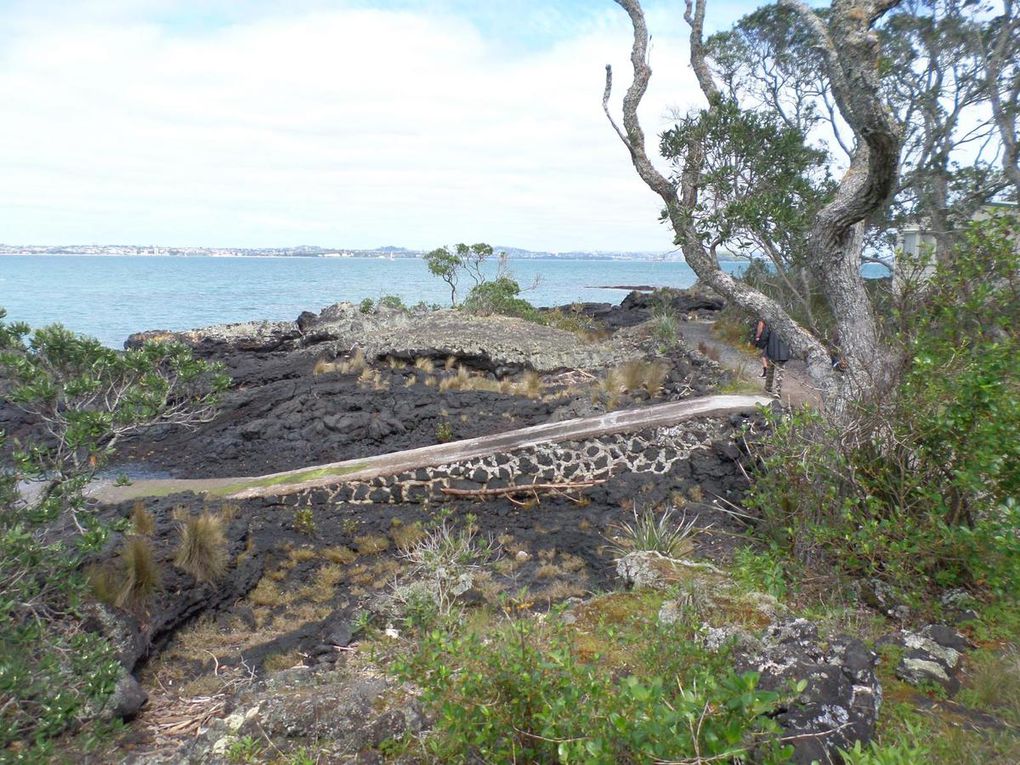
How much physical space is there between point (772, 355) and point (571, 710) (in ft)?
34.9

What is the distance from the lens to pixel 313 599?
24.9ft

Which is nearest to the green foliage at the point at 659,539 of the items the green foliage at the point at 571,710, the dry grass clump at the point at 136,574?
the green foliage at the point at 571,710

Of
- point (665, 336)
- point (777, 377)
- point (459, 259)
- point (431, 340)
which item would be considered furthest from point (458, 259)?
point (777, 377)

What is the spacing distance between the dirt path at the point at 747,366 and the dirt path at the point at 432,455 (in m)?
1.62

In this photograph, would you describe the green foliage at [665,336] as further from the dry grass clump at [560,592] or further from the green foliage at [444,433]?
the dry grass clump at [560,592]

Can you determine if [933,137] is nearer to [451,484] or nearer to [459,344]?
[459,344]

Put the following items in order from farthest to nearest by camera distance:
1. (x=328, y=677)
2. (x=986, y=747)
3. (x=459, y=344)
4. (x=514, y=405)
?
1. (x=459, y=344)
2. (x=514, y=405)
3. (x=328, y=677)
4. (x=986, y=747)

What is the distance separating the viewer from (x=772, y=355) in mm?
12203

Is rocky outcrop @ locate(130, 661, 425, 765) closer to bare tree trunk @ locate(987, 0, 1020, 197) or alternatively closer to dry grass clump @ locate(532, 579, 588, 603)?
dry grass clump @ locate(532, 579, 588, 603)

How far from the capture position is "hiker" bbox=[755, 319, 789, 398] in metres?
12.2

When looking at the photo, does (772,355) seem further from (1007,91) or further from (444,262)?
(444,262)

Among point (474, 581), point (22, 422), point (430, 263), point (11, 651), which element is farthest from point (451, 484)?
point (430, 263)

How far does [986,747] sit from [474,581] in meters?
5.18

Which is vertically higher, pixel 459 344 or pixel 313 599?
pixel 459 344
